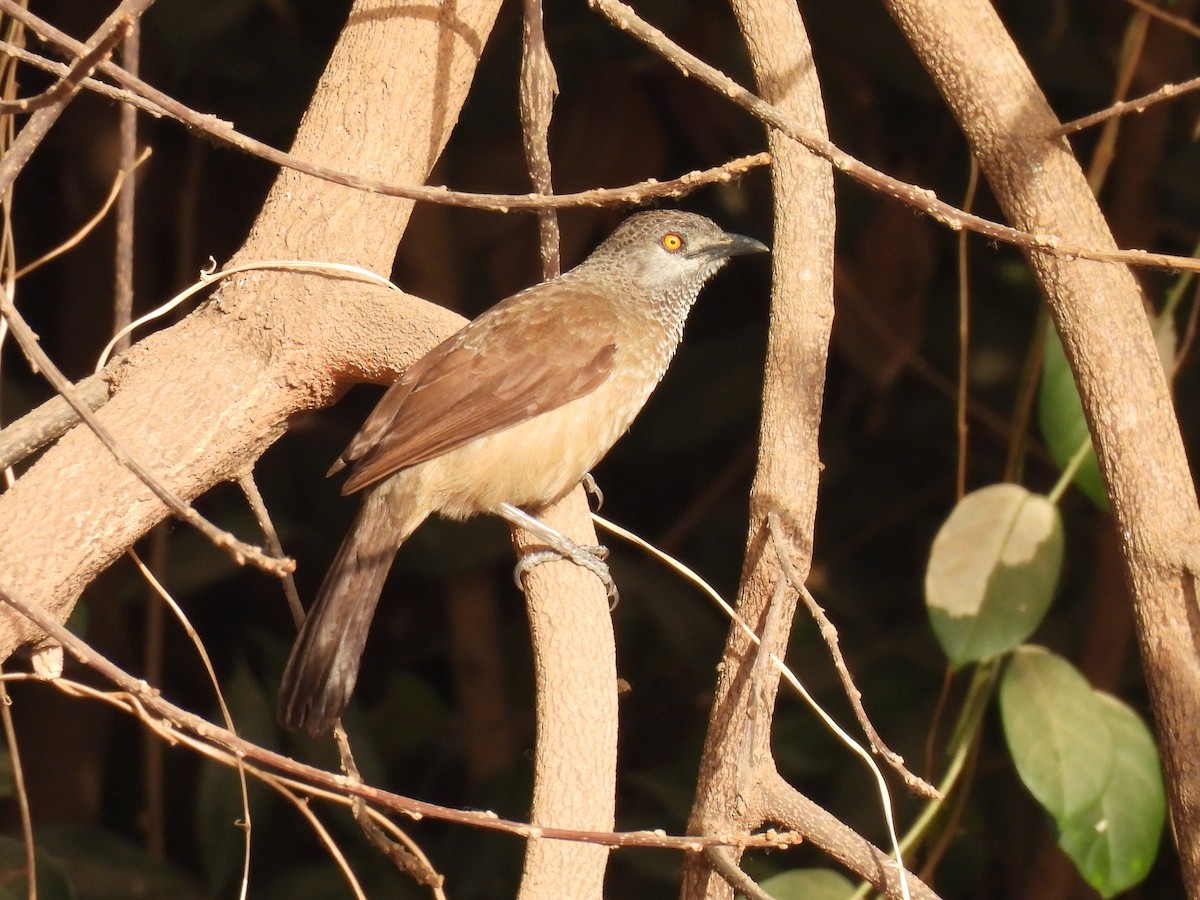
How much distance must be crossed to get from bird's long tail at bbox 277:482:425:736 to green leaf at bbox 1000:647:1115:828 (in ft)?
3.84

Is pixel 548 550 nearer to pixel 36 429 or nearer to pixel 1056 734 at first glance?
pixel 36 429

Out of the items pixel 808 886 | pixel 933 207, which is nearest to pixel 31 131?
pixel 933 207

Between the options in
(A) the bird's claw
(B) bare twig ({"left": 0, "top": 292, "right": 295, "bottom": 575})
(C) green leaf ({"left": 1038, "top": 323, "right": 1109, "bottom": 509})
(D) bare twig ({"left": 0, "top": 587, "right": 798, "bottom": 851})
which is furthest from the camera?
(C) green leaf ({"left": 1038, "top": 323, "right": 1109, "bottom": 509})

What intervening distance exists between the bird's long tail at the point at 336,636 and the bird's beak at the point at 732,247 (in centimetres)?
115

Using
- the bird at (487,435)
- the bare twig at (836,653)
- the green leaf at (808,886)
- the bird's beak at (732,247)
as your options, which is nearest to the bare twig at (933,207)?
the bare twig at (836,653)

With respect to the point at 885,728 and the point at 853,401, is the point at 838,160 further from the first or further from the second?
the point at 853,401

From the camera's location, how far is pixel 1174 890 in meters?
3.81

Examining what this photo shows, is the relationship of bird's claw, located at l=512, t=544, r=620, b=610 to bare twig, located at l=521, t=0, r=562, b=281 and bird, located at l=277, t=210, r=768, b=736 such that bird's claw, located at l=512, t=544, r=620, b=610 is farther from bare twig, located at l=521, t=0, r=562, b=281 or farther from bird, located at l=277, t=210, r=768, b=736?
bare twig, located at l=521, t=0, r=562, b=281

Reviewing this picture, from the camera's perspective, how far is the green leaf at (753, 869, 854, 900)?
8.07ft

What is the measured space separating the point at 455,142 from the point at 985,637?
216 cm

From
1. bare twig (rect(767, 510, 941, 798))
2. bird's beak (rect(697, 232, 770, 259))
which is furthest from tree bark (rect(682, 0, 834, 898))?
bird's beak (rect(697, 232, 770, 259))

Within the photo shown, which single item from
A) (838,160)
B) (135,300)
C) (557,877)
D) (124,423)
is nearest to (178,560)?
(135,300)

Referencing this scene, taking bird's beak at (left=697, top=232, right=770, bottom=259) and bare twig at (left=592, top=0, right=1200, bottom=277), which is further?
bird's beak at (left=697, top=232, right=770, bottom=259)

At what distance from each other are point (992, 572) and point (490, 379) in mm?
1017
